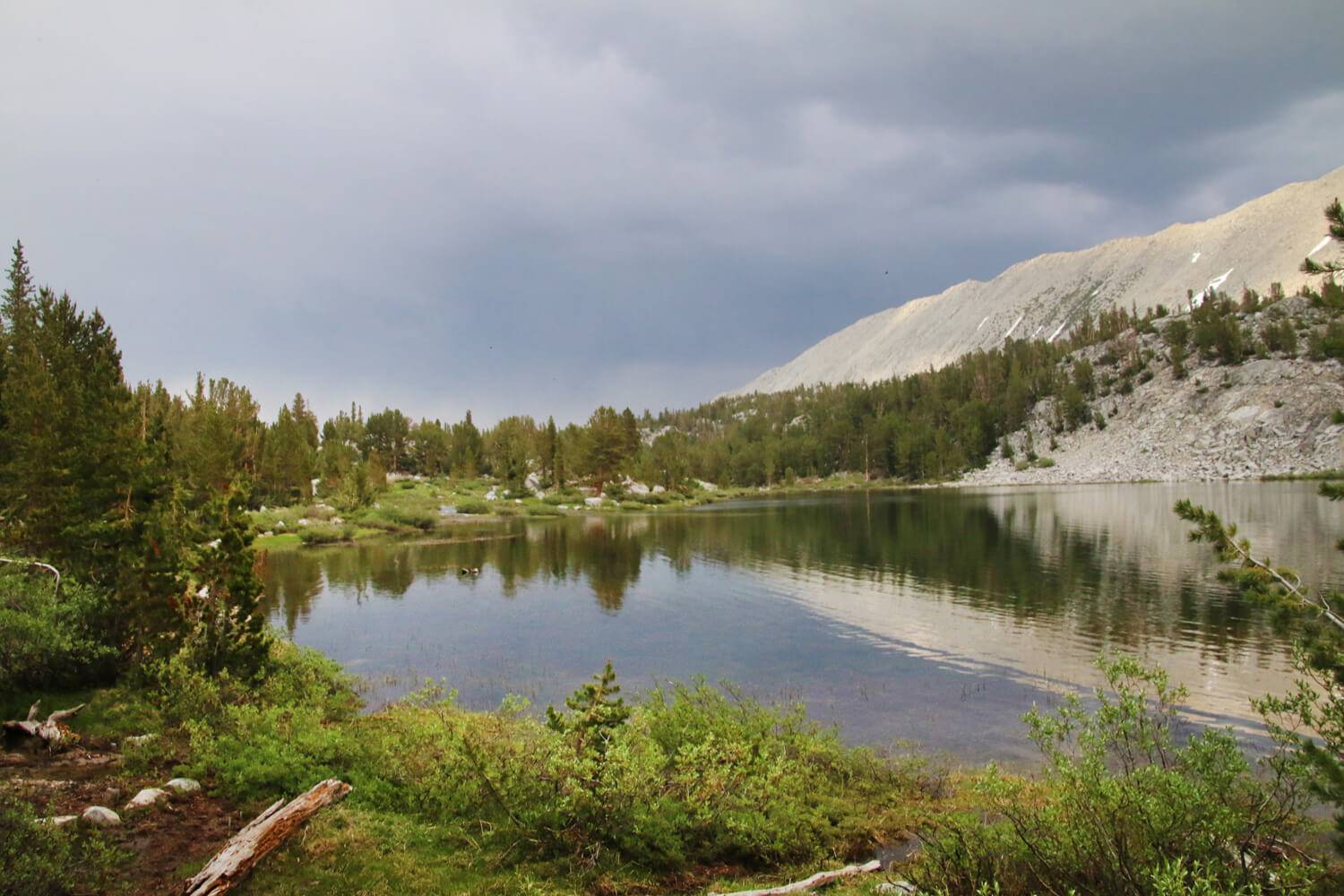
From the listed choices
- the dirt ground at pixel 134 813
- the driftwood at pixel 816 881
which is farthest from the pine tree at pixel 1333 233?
the dirt ground at pixel 134 813

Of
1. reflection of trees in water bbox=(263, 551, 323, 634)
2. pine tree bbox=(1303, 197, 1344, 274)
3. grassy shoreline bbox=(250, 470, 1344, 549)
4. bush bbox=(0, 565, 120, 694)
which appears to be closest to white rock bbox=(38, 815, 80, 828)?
bush bbox=(0, 565, 120, 694)

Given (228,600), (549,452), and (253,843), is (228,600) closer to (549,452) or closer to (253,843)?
(253,843)

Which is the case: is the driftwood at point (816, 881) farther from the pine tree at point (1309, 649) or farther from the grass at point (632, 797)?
the pine tree at point (1309, 649)

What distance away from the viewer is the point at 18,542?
22422 mm

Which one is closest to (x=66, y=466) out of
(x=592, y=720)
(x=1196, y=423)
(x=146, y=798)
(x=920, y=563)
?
Result: (x=146, y=798)

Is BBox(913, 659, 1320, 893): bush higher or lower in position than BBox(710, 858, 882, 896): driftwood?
higher

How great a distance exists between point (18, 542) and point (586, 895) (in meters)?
23.4

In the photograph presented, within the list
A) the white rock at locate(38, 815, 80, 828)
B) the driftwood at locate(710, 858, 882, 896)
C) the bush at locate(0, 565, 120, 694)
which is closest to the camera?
the white rock at locate(38, 815, 80, 828)

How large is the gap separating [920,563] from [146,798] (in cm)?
4463

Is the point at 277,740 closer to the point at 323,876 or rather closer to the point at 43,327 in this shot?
the point at 323,876

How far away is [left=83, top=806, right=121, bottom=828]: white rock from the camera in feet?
33.1

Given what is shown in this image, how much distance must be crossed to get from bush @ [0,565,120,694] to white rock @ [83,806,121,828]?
7303mm

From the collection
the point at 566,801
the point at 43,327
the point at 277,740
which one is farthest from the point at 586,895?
the point at 43,327

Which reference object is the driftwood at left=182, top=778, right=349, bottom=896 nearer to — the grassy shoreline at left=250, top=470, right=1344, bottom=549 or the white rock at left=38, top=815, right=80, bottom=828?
the white rock at left=38, top=815, right=80, bottom=828
